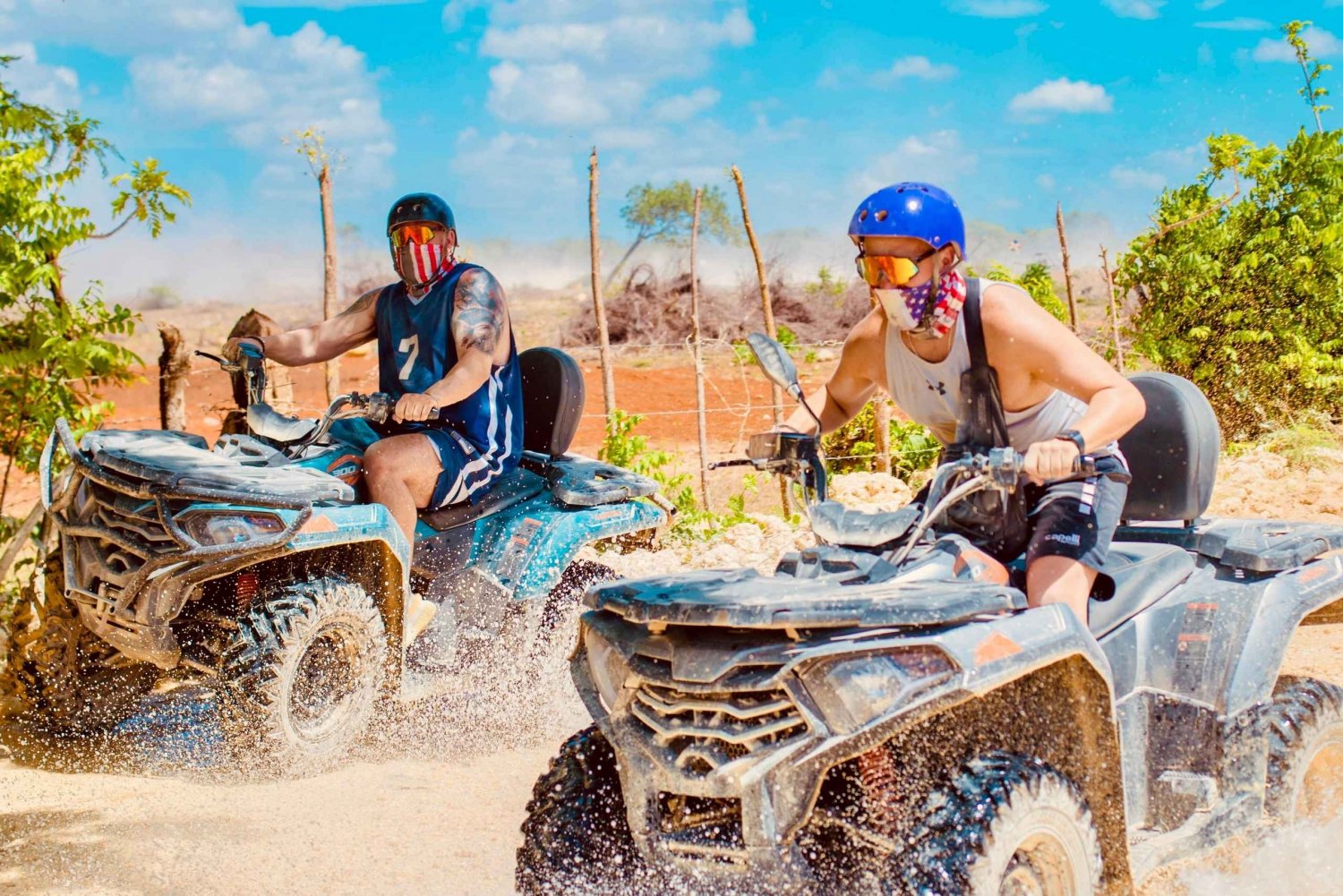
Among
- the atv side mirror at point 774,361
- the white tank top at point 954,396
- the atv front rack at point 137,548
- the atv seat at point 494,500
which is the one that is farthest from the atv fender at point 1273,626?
the atv seat at point 494,500

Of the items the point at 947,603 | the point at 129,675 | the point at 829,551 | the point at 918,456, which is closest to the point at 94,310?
the point at 129,675

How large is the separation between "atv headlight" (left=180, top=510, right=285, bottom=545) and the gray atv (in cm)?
187

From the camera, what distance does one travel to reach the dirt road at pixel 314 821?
13.0 feet

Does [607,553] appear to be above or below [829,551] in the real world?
below

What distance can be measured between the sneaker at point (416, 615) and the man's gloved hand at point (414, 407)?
0.74 meters

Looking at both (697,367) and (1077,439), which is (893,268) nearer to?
(1077,439)

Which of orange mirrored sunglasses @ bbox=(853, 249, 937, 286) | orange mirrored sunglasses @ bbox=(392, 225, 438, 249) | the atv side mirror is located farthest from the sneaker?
orange mirrored sunglasses @ bbox=(853, 249, 937, 286)

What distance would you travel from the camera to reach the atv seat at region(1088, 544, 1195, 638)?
11.1ft

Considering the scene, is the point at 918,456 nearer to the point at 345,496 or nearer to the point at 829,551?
the point at 345,496

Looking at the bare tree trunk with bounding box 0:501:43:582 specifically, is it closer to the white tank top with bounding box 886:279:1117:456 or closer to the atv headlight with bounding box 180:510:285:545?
the atv headlight with bounding box 180:510:285:545

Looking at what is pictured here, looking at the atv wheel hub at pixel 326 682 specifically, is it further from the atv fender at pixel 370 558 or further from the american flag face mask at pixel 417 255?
the american flag face mask at pixel 417 255

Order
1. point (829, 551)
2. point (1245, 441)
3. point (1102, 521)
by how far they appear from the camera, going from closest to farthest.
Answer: point (829, 551) < point (1102, 521) < point (1245, 441)

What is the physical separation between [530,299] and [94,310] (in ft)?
113

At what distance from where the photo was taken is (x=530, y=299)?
41.4m
